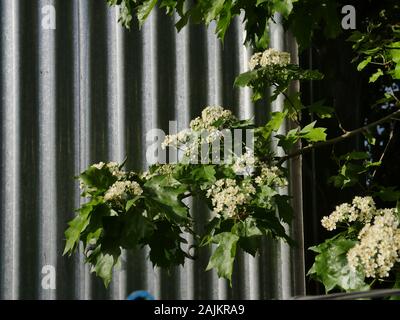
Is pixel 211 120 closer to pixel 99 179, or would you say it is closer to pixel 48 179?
pixel 99 179

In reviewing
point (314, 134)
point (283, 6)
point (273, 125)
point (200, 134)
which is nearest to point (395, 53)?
point (314, 134)

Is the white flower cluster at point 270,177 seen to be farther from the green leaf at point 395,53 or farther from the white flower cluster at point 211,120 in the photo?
the green leaf at point 395,53

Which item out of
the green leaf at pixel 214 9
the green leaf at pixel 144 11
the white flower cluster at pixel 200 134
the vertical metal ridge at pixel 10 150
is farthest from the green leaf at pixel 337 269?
the vertical metal ridge at pixel 10 150

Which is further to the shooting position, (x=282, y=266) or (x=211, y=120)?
(x=282, y=266)

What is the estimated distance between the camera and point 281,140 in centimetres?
211

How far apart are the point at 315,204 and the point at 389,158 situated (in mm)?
467

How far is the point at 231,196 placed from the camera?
70.9 inches

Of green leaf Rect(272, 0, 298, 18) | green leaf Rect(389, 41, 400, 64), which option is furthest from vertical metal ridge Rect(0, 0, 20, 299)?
green leaf Rect(389, 41, 400, 64)

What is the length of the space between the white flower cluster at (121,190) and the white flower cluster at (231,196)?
24cm

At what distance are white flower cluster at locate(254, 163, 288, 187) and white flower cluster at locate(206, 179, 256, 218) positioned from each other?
0.09 m

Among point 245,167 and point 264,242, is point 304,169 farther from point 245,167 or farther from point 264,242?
point 245,167

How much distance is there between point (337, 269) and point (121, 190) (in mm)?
662

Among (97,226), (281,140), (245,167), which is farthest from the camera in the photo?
(281,140)
